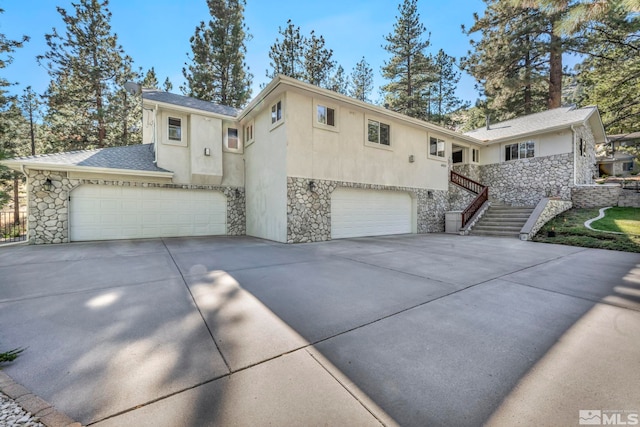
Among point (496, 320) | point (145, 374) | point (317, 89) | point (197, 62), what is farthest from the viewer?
point (197, 62)

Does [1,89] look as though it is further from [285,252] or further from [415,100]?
[415,100]

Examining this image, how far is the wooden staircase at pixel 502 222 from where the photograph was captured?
11312 millimetres

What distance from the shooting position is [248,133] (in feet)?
39.5

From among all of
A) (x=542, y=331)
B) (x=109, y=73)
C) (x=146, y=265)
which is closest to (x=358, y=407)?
(x=542, y=331)

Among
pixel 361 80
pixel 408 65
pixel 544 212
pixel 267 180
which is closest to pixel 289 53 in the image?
pixel 361 80

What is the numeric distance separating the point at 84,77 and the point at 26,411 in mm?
22640

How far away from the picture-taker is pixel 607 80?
16953 mm

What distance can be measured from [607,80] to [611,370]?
24.1 meters

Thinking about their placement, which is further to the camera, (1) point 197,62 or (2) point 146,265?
(1) point 197,62

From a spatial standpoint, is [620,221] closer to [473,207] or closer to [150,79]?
[473,207]

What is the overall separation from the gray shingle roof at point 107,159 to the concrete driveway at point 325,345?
611cm

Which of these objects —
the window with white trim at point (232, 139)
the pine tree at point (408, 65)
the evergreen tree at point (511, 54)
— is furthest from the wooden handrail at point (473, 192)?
the window with white trim at point (232, 139)

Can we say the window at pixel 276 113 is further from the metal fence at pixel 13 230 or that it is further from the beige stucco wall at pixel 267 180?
the metal fence at pixel 13 230

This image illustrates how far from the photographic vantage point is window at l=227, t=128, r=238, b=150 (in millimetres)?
12133
